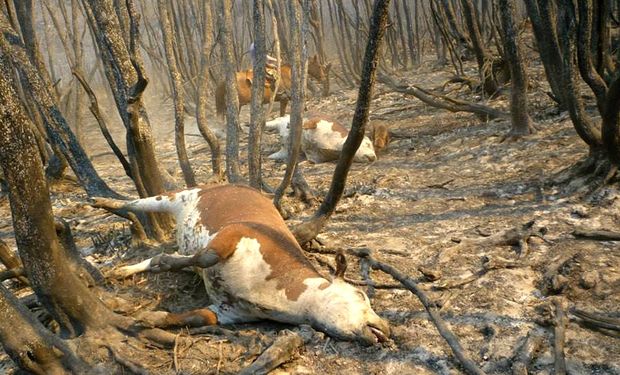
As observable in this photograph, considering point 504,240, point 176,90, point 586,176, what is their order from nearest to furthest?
point 504,240
point 586,176
point 176,90

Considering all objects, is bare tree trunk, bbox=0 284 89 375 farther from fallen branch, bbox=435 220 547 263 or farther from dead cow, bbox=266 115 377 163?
dead cow, bbox=266 115 377 163

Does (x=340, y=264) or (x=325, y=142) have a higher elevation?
(x=340, y=264)

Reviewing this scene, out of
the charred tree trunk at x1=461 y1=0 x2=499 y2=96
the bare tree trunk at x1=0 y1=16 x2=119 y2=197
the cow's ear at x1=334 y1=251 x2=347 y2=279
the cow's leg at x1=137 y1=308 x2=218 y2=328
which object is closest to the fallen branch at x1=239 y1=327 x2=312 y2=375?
the cow's ear at x1=334 y1=251 x2=347 y2=279

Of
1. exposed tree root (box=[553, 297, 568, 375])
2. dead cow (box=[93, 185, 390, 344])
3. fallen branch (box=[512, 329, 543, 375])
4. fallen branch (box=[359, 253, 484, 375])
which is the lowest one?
fallen branch (box=[512, 329, 543, 375])

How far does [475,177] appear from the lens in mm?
5773

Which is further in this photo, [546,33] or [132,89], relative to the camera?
[546,33]

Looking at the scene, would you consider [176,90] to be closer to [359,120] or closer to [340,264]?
[359,120]

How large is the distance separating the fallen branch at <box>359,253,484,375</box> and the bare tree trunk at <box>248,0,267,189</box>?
6.10 feet

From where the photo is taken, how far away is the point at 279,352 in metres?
2.88

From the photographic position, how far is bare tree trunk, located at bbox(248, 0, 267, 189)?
477cm

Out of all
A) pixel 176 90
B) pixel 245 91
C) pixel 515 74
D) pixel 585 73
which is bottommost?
pixel 245 91

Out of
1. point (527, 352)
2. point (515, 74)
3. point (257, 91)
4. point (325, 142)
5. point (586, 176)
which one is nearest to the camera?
point (527, 352)

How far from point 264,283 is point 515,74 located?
4353 mm

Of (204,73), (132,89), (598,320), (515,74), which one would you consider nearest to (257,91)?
(204,73)
